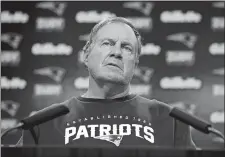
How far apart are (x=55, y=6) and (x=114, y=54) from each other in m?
1.37

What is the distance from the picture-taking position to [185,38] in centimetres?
273

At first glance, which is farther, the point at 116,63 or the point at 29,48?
the point at 29,48

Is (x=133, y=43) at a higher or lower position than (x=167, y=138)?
higher

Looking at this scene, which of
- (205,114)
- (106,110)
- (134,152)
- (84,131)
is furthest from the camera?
(205,114)

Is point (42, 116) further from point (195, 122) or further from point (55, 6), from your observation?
point (55, 6)

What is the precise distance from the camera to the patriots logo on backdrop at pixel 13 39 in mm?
2789

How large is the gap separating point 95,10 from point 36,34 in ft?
1.46

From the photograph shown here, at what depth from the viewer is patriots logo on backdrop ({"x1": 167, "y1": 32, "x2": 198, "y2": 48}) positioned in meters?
2.73

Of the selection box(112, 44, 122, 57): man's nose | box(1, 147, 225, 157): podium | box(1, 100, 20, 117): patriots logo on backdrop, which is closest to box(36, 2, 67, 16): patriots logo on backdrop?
box(1, 100, 20, 117): patriots logo on backdrop

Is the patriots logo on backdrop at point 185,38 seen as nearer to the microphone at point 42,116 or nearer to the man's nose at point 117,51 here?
the man's nose at point 117,51

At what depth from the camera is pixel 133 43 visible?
1.63 meters

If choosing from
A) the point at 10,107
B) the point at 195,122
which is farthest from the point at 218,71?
the point at 195,122

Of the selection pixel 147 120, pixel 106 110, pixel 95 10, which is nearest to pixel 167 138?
pixel 147 120

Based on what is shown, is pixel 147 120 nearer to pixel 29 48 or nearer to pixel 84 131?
pixel 84 131
